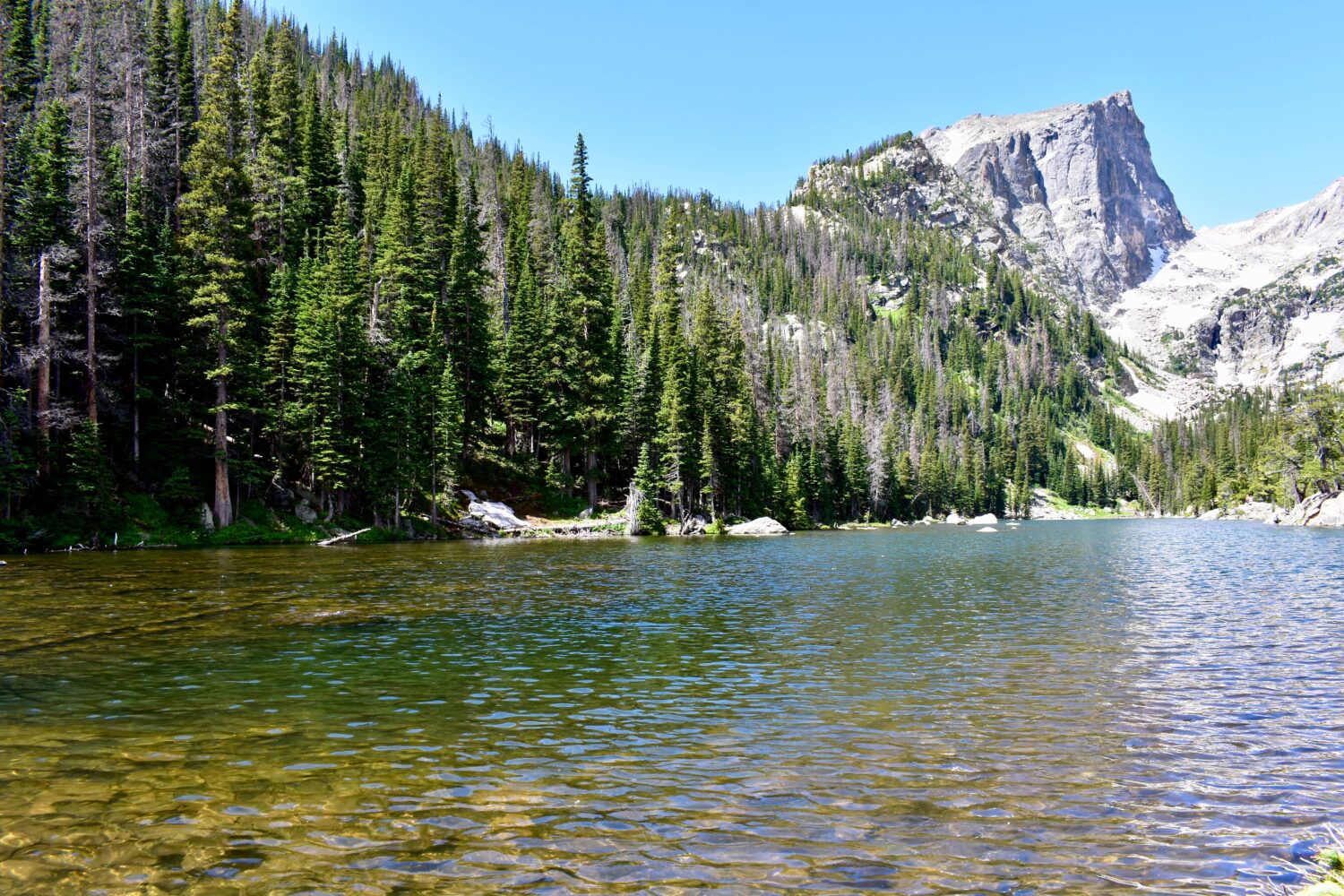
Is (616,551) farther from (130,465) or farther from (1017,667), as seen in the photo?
(1017,667)

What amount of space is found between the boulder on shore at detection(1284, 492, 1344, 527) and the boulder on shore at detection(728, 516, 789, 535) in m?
67.1

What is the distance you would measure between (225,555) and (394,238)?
3717cm

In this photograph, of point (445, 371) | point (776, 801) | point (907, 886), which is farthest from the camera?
point (445, 371)

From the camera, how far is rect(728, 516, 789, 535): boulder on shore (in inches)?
3017

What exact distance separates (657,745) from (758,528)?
67.4 metres

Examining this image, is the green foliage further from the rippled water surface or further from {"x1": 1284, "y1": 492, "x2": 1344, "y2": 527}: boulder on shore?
{"x1": 1284, "y1": 492, "x2": 1344, "y2": 527}: boulder on shore

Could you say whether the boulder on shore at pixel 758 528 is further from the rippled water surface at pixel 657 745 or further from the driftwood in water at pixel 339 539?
the rippled water surface at pixel 657 745

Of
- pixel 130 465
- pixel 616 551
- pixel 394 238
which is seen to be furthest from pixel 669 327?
pixel 130 465

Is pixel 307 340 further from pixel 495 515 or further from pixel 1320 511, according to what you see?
pixel 1320 511

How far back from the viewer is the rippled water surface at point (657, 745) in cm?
719

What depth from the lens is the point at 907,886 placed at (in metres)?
6.70

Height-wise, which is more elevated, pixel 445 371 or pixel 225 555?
pixel 445 371

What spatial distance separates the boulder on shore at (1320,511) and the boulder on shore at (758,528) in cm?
6712

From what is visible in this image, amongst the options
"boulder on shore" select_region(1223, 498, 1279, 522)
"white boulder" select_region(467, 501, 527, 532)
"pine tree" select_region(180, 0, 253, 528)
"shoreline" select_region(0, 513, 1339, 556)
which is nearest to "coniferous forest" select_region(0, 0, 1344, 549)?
"pine tree" select_region(180, 0, 253, 528)
